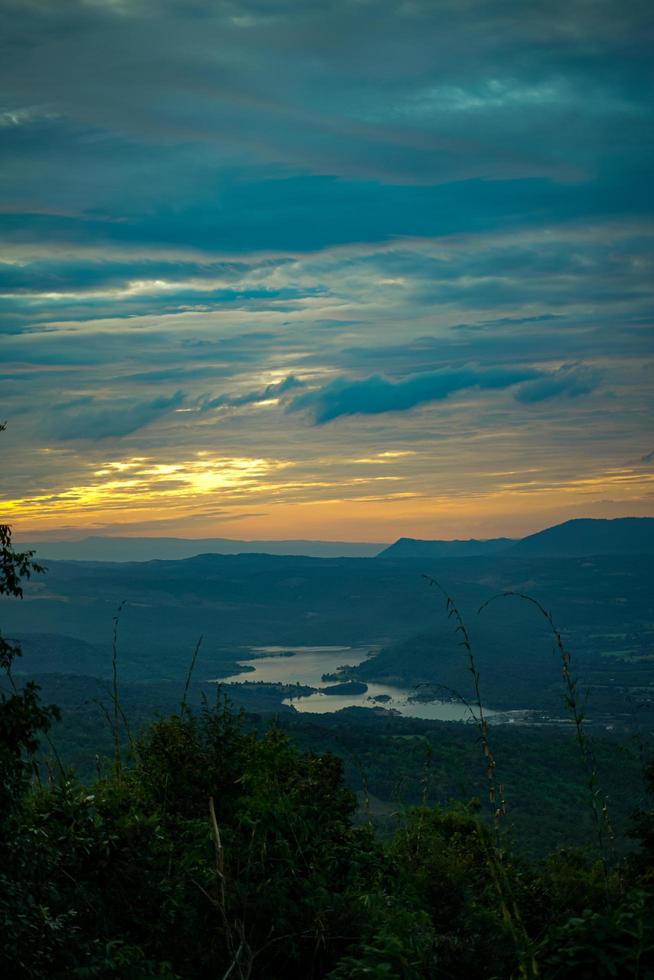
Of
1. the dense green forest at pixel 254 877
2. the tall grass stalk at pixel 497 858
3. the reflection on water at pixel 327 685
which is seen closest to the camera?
the tall grass stalk at pixel 497 858

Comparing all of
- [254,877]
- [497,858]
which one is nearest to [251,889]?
[254,877]

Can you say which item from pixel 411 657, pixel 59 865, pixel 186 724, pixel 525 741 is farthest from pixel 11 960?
pixel 411 657

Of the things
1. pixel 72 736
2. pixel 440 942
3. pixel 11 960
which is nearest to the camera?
pixel 11 960

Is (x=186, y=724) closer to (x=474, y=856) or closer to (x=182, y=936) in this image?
(x=182, y=936)

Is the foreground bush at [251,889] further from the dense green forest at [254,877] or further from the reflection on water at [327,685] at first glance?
the reflection on water at [327,685]

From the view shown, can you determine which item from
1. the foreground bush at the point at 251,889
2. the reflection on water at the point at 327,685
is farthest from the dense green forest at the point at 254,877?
the reflection on water at the point at 327,685

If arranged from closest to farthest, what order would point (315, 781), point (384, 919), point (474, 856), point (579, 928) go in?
point (579, 928) → point (384, 919) → point (315, 781) → point (474, 856)
